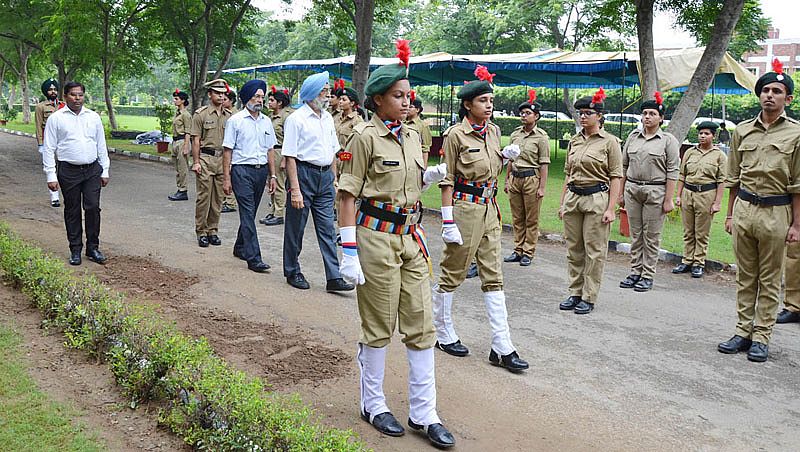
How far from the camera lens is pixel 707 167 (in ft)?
29.8

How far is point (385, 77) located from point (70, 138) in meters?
4.71

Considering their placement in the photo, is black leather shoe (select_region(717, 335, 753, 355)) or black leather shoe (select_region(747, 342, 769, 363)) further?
black leather shoe (select_region(717, 335, 753, 355))

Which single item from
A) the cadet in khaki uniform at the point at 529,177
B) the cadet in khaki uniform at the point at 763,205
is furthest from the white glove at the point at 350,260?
the cadet in khaki uniform at the point at 529,177

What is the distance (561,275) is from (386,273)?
493 cm

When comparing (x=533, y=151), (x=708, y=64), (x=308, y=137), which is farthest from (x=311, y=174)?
(x=708, y=64)

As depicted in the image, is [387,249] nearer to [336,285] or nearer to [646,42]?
[336,285]

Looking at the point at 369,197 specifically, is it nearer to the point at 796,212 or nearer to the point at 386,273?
the point at 386,273

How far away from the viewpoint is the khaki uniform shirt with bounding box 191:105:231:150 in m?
9.05

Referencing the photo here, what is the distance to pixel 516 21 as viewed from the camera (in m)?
34.0

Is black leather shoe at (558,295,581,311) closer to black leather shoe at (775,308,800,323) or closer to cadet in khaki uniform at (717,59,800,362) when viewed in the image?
cadet in khaki uniform at (717,59,800,362)

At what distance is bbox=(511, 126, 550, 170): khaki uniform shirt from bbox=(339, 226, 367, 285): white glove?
5404 mm

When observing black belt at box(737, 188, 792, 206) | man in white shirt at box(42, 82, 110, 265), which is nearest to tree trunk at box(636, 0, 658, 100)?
black belt at box(737, 188, 792, 206)

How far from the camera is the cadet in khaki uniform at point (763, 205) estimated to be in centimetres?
566

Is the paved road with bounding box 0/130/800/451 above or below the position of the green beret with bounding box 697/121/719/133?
below
